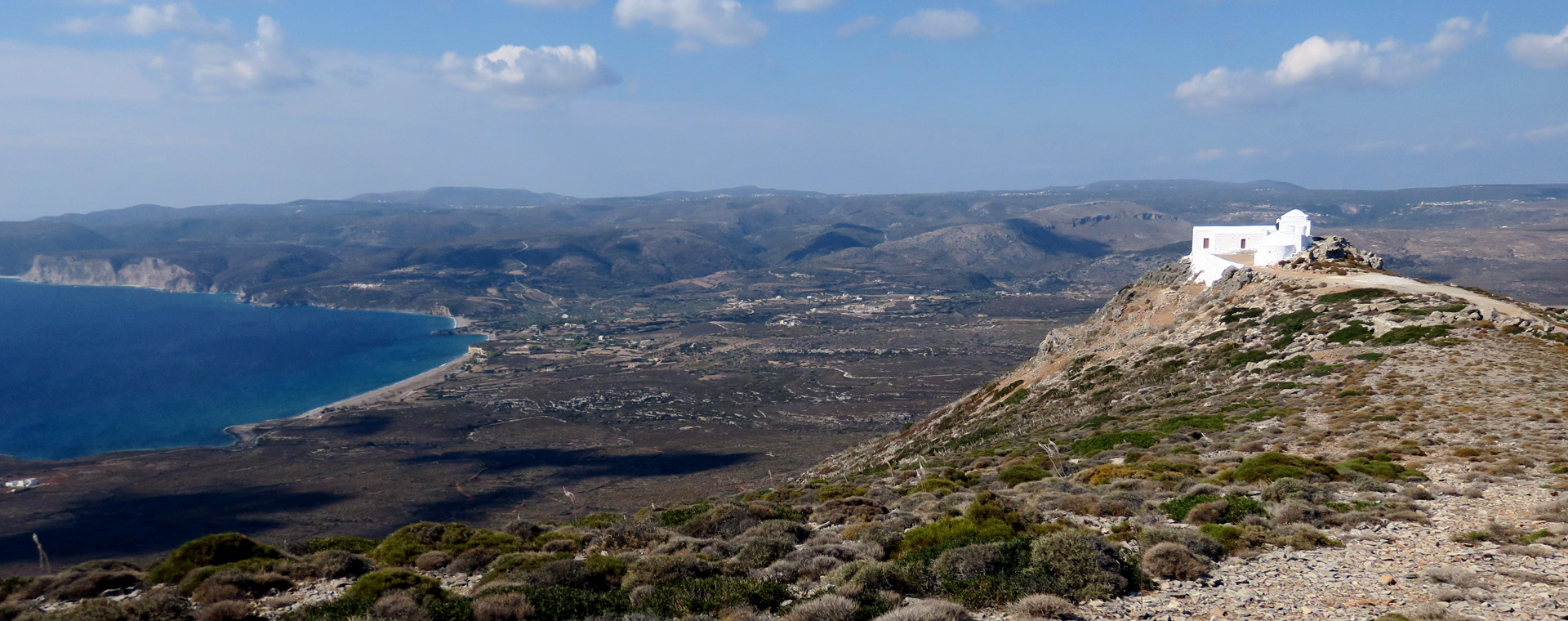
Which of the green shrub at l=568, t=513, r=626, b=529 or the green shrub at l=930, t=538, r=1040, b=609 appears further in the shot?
the green shrub at l=568, t=513, r=626, b=529

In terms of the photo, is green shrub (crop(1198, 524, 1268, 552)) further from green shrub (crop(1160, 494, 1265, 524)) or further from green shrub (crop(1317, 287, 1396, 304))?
green shrub (crop(1317, 287, 1396, 304))

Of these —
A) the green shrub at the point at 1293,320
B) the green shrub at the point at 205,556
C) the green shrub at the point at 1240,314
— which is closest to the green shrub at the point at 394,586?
the green shrub at the point at 205,556

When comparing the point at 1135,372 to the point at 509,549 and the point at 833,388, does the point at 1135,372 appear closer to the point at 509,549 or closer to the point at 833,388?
the point at 509,549

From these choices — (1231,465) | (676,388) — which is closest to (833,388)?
(676,388)

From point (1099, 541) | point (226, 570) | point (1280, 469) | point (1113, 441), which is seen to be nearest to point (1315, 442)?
point (1280, 469)

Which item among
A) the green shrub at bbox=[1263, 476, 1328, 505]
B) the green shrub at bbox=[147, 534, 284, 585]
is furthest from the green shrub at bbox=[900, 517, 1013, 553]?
the green shrub at bbox=[147, 534, 284, 585]
